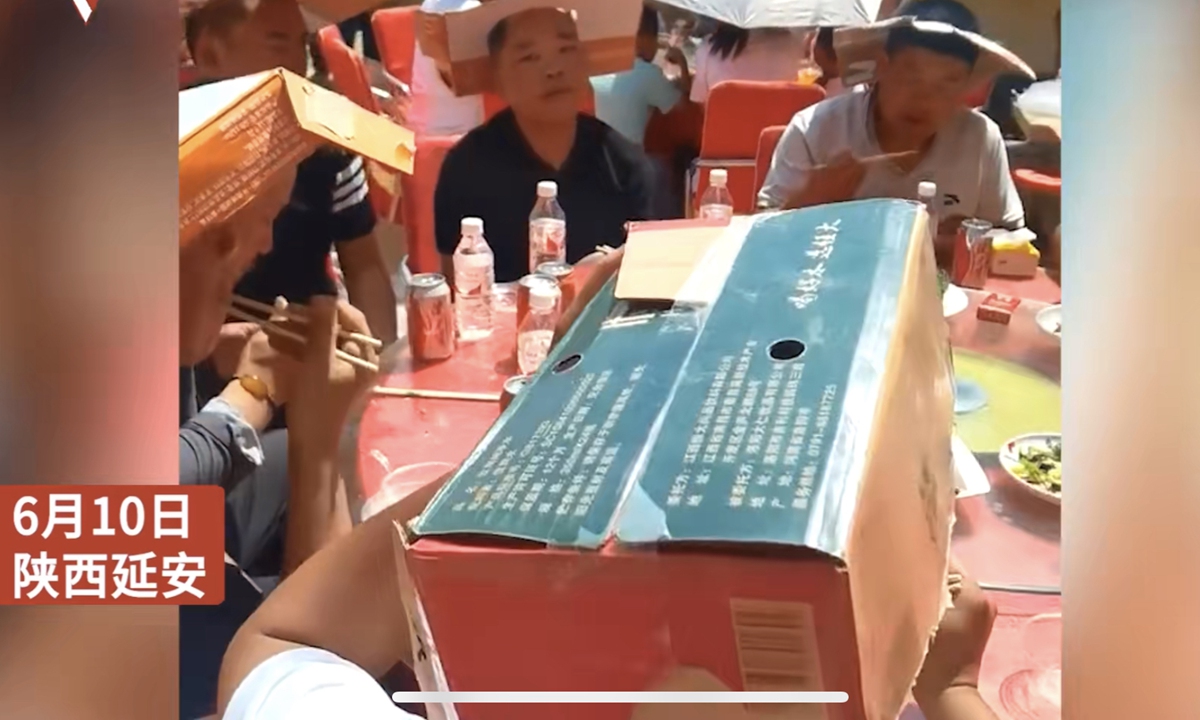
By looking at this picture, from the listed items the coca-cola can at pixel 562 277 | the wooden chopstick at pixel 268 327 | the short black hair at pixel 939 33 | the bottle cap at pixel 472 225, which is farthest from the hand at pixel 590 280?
the short black hair at pixel 939 33

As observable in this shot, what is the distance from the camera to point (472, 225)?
41.4 inches

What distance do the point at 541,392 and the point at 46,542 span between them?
19.5 inches

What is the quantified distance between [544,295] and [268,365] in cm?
25

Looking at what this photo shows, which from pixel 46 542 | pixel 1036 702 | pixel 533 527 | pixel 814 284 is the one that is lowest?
pixel 1036 702

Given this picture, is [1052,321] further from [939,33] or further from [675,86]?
[675,86]

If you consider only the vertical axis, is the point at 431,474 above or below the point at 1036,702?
above

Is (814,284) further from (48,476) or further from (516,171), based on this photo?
(48,476)

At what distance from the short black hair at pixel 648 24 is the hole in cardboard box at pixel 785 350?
1.16ft

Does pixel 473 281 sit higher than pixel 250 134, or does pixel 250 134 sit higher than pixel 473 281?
pixel 250 134

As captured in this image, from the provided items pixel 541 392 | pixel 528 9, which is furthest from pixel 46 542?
pixel 528 9

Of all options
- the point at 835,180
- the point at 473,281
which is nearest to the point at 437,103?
the point at 473,281

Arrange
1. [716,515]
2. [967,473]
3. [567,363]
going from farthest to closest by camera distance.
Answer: [967,473] → [567,363] → [716,515]

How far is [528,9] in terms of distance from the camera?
1.02m

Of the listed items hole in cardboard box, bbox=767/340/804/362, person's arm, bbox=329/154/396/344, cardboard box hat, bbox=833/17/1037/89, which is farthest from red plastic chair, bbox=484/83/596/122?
hole in cardboard box, bbox=767/340/804/362
